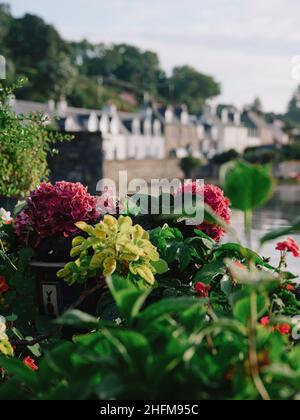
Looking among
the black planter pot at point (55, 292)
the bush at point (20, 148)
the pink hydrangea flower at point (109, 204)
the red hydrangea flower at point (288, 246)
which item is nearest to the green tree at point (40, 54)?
the bush at point (20, 148)

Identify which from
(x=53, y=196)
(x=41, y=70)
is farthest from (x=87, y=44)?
(x=53, y=196)

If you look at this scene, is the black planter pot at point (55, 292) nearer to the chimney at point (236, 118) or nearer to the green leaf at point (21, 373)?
the green leaf at point (21, 373)

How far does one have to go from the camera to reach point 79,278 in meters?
3.45

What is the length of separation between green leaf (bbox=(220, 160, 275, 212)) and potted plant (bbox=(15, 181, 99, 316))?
6.54 feet

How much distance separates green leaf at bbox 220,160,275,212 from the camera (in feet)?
→ 5.89

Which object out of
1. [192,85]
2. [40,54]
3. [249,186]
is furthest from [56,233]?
[192,85]

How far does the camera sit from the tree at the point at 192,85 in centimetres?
13127

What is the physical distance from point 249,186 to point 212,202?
86.6 inches

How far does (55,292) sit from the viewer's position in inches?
147

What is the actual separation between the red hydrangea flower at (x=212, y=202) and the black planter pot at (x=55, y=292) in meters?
0.78

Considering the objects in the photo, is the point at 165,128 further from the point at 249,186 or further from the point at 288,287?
the point at 249,186
